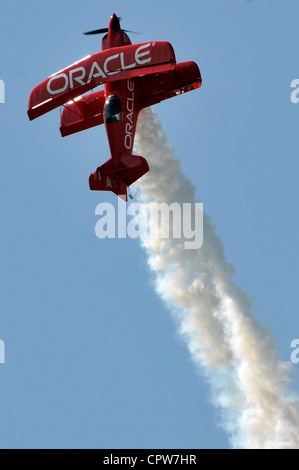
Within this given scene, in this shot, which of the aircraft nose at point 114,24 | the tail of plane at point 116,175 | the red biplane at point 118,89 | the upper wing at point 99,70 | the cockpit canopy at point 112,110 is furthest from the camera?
the aircraft nose at point 114,24

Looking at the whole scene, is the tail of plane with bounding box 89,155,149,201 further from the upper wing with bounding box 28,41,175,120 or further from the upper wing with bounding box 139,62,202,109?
the upper wing with bounding box 139,62,202,109

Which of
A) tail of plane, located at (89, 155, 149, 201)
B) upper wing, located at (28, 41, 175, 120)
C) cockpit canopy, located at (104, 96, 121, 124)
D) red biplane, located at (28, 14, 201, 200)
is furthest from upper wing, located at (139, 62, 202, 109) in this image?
tail of plane, located at (89, 155, 149, 201)

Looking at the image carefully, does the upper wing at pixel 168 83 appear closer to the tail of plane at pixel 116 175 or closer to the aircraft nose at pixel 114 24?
the aircraft nose at pixel 114 24

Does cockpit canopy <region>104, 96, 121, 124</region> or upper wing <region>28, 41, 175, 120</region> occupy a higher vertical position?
upper wing <region>28, 41, 175, 120</region>

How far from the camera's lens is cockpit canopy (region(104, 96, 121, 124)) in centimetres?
4675

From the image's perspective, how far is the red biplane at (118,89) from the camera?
150 feet

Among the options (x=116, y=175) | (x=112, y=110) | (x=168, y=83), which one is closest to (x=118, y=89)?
(x=112, y=110)

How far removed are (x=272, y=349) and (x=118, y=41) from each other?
15272 millimetres

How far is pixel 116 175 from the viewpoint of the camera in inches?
1825

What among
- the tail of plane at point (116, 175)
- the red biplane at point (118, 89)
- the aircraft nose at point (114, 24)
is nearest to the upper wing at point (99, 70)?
the red biplane at point (118, 89)

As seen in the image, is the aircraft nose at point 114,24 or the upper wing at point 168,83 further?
the aircraft nose at point 114,24

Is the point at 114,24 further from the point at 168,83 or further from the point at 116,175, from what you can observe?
the point at 116,175

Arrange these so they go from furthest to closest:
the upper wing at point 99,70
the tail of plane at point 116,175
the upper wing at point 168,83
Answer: the upper wing at point 168,83 < the tail of plane at point 116,175 < the upper wing at point 99,70
